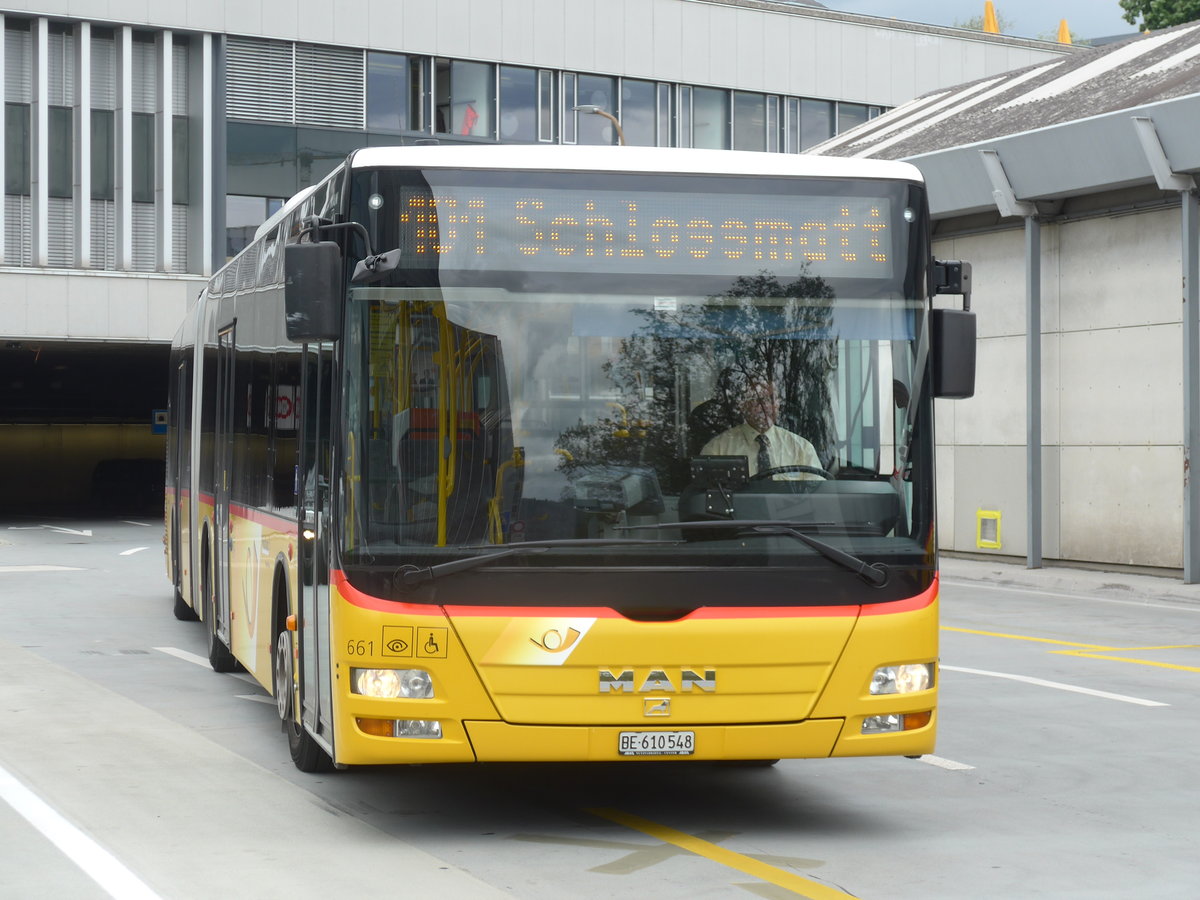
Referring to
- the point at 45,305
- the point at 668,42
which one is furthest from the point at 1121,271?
the point at 668,42

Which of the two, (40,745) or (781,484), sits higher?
(781,484)

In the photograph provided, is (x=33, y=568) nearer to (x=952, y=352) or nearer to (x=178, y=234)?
(x=178, y=234)

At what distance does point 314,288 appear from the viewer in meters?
7.03

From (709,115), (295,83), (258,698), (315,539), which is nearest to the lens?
(315,539)

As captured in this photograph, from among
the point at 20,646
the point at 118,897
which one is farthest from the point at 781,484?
the point at 20,646

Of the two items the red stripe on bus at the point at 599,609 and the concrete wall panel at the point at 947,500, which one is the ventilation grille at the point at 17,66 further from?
the red stripe on bus at the point at 599,609

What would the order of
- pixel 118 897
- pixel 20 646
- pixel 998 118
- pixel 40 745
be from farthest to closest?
1. pixel 998 118
2. pixel 20 646
3. pixel 40 745
4. pixel 118 897

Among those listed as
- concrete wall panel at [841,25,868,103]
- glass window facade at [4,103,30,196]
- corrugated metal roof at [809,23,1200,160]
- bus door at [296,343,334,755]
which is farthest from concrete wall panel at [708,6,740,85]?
bus door at [296,343,334,755]

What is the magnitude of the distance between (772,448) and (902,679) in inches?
42.5

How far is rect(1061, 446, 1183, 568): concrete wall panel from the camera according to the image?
21406 millimetres

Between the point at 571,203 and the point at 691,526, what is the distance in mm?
1398

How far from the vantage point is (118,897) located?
645 cm

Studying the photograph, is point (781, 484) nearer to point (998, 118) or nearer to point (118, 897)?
point (118, 897)

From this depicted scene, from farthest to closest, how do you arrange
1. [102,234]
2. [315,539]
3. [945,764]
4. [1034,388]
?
[102,234] → [1034,388] → [945,764] → [315,539]
